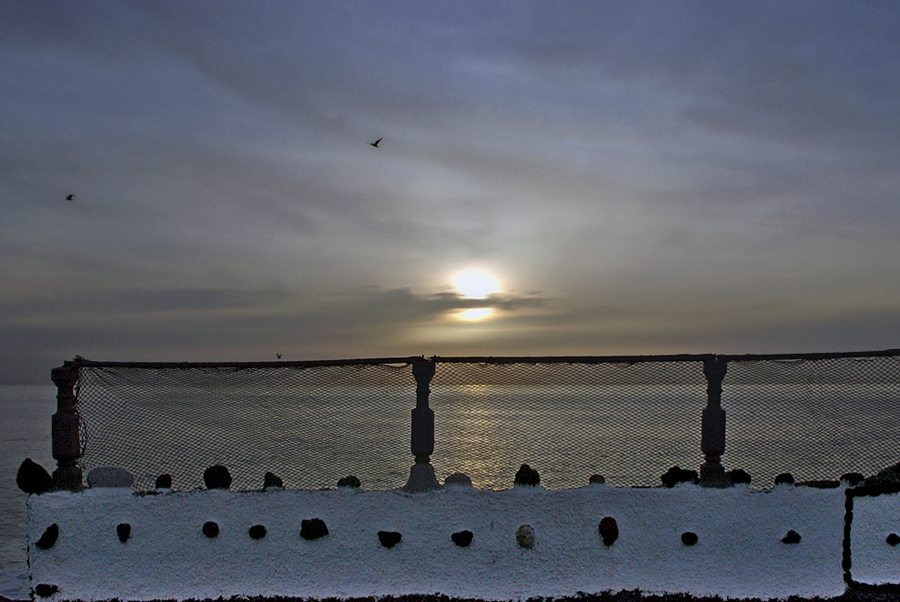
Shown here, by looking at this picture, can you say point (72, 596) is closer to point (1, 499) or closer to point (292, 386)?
point (292, 386)

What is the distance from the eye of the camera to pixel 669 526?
8.33 meters

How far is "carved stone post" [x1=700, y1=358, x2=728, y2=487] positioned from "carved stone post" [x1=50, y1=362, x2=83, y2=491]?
7.90m

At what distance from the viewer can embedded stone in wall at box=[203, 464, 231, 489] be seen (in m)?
9.04

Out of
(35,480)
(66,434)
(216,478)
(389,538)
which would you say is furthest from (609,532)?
(35,480)

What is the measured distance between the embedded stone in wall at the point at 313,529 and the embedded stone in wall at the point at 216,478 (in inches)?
53.3

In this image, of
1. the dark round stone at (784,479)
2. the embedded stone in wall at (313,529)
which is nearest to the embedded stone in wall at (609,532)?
the dark round stone at (784,479)

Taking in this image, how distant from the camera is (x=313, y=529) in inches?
327

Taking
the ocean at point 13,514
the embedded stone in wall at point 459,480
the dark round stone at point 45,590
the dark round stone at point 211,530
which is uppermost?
the embedded stone in wall at point 459,480

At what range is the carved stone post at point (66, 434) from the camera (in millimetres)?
9008

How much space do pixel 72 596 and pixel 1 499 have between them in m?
19.2

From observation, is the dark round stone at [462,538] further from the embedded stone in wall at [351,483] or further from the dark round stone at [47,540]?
the dark round stone at [47,540]

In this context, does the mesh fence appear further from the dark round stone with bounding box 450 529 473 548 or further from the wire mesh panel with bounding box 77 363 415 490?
the dark round stone with bounding box 450 529 473 548

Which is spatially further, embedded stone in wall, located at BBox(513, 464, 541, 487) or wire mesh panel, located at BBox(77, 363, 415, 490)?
wire mesh panel, located at BBox(77, 363, 415, 490)

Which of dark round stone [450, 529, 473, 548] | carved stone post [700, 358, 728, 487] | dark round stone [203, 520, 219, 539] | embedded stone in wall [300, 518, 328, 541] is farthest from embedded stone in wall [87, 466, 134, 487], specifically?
carved stone post [700, 358, 728, 487]
